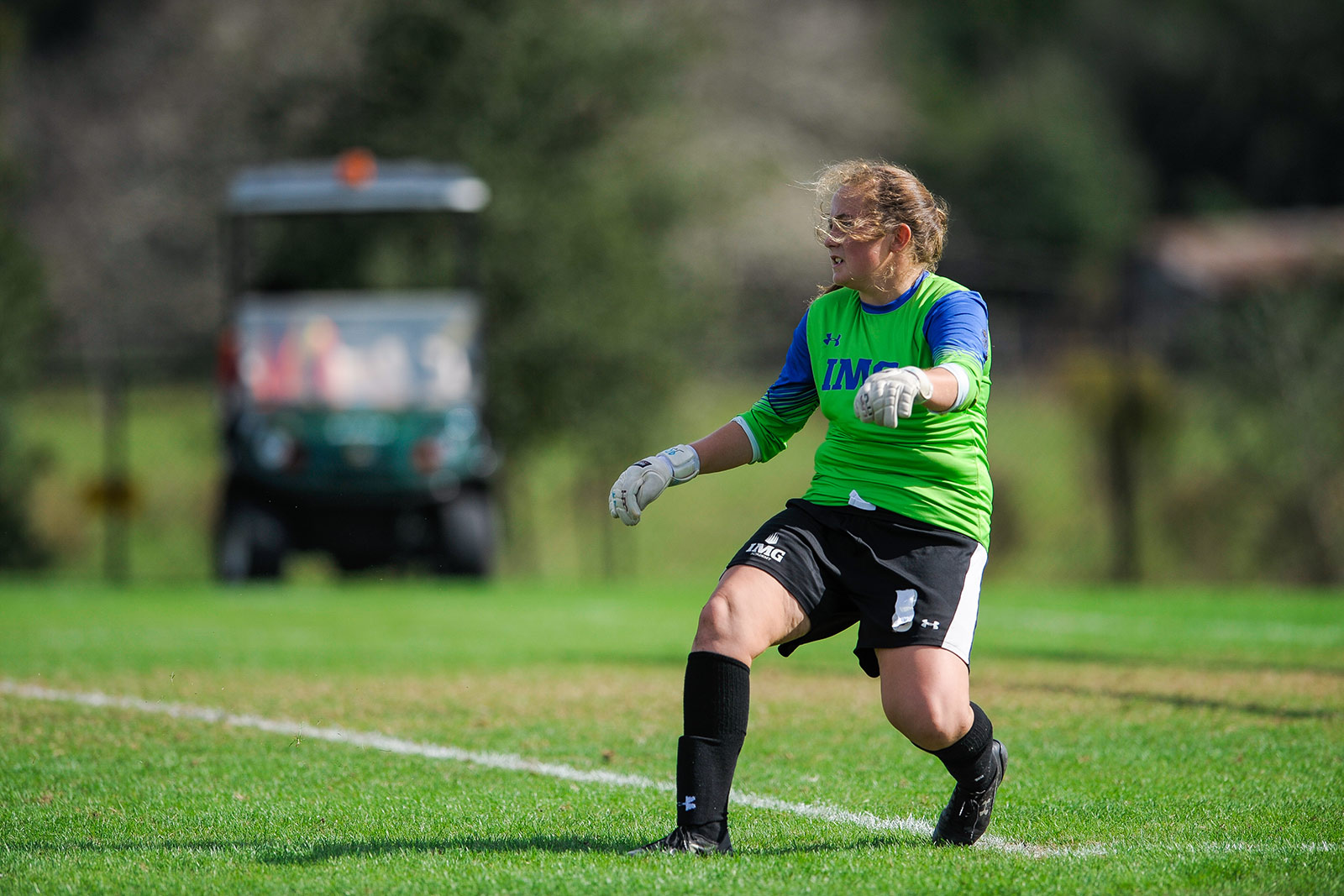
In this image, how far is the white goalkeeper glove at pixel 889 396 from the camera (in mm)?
3633

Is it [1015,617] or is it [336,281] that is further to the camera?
[336,281]

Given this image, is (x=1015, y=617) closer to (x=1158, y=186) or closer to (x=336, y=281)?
(x=336, y=281)

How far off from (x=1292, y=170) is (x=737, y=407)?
31714 millimetres

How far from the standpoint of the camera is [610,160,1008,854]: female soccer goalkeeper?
4.00m

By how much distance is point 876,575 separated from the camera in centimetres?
411

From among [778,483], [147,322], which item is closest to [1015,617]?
[778,483]

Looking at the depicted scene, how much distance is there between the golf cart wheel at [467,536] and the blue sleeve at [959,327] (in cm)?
1009

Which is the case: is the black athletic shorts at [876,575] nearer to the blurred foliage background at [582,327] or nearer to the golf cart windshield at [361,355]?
the blurred foliage background at [582,327]

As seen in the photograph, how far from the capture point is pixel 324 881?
12.3ft

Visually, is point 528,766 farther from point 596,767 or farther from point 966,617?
point 966,617

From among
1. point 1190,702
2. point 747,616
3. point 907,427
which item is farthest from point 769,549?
point 1190,702

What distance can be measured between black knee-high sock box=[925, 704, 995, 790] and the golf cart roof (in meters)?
10.9

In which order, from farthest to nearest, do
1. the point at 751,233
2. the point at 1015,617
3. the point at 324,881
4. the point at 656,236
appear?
the point at 751,233, the point at 656,236, the point at 1015,617, the point at 324,881

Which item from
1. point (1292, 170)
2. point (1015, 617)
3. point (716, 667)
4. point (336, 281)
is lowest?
point (1015, 617)
